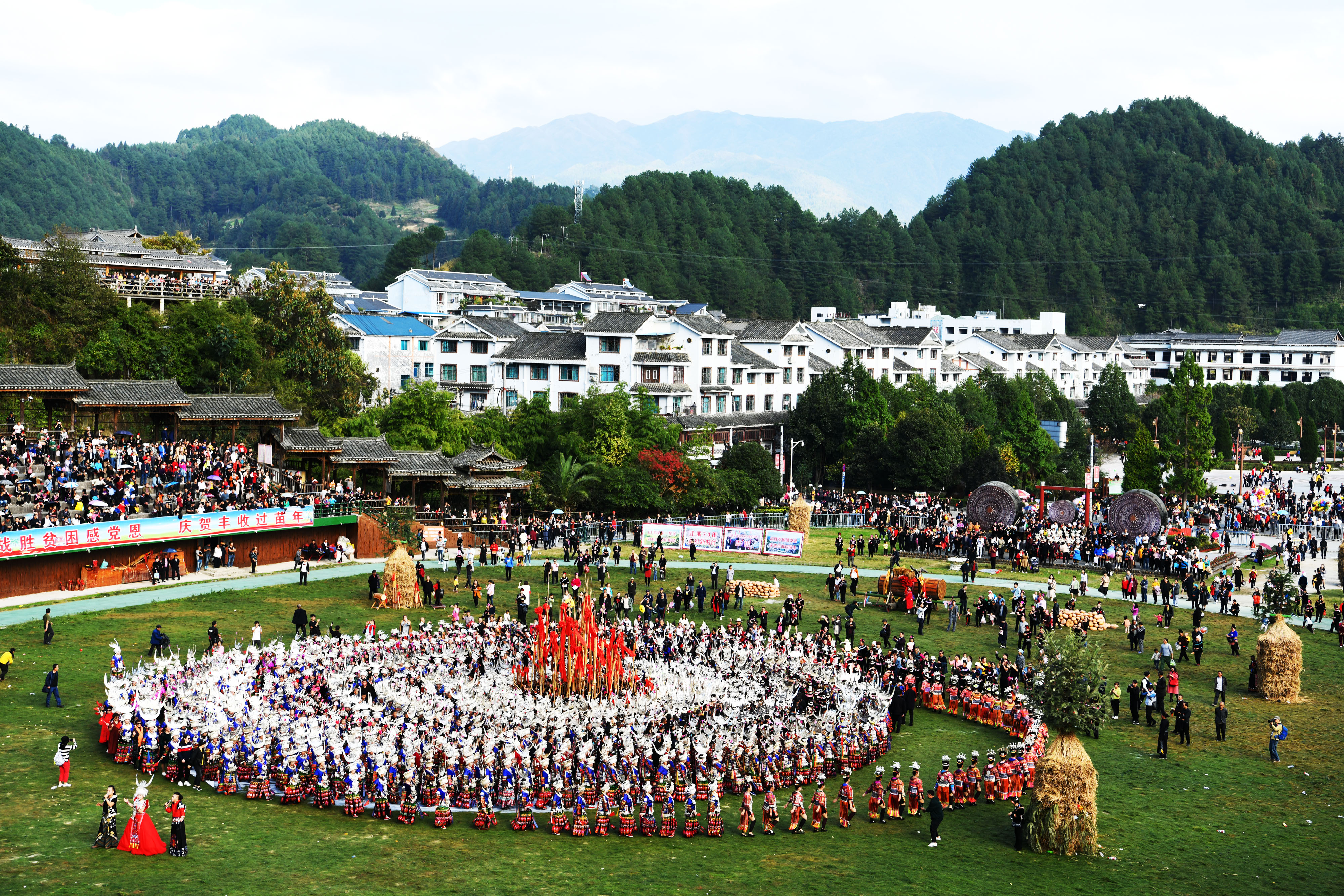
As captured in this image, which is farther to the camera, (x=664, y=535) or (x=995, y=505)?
(x=995, y=505)

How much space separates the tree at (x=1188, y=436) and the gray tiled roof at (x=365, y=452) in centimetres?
4603

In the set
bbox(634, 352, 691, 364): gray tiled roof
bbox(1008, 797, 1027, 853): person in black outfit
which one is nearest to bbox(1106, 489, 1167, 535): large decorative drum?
bbox(1008, 797, 1027, 853): person in black outfit

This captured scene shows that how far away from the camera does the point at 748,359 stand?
100 m

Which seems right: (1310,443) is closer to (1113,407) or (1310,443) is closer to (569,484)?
(1113,407)

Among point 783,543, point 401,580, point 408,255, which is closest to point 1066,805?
point 401,580

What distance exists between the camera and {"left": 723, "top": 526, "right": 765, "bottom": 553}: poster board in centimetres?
5959

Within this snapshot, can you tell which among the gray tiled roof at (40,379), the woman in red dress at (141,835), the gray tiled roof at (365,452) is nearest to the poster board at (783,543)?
the gray tiled roof at (365,452)

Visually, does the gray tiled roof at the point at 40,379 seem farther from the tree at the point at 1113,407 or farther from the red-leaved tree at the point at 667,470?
the tree at the point at 1113,407

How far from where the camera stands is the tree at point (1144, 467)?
74688 millimetres

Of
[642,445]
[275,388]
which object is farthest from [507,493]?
[275,388]

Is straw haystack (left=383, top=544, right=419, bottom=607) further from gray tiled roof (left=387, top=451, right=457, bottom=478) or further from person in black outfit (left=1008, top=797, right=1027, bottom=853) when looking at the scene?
person in black outfit (left=1008, top=797, right=1027, bottom=853)

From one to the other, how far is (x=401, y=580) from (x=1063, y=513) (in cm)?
3701

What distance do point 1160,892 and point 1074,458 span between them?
77.4m

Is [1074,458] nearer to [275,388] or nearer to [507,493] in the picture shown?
[507,493]
